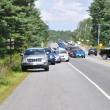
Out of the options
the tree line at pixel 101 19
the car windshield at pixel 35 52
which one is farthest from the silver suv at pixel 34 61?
the tree line at pixel 101 19

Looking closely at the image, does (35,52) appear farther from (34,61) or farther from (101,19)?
(101,19)

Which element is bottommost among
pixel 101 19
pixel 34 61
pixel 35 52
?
pixel 34 61

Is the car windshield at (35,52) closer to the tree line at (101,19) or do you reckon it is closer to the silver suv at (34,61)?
the silver suv at (34,61)

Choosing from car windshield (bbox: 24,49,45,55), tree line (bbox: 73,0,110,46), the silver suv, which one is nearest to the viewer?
the silver suv

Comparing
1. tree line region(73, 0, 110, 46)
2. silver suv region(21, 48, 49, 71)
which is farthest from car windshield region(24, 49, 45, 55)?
tree line region(73, 0, 110, 46)

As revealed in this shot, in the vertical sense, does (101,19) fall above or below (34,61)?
above

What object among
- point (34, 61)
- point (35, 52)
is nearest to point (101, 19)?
point (35, 52)

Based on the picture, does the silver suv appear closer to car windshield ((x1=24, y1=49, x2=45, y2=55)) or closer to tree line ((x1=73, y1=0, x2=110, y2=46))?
car windshield ((x1=24, y1=49, x2=45, y2=55))

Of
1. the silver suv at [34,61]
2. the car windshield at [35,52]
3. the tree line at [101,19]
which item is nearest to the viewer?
the silver suv at [34,61]

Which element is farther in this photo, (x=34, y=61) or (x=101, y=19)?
(x=101, y=19)

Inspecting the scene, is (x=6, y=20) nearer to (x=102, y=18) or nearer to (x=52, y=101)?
(x=52, y=101)

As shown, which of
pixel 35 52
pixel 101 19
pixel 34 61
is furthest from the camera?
pixel 101 19

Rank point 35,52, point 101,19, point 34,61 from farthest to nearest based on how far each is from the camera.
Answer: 1. point 101,19
2. point 35,52
3. point 34,61

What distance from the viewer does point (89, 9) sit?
14850cm
